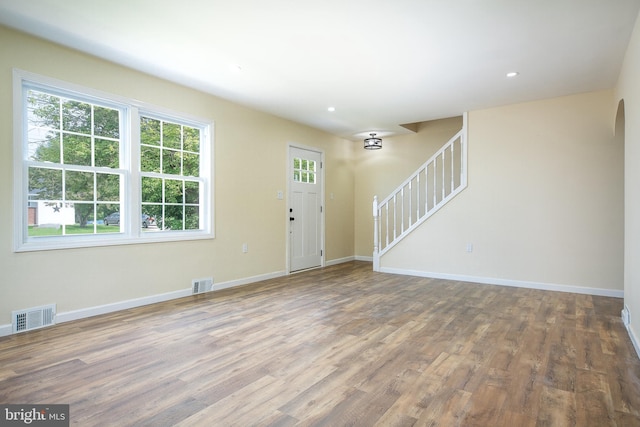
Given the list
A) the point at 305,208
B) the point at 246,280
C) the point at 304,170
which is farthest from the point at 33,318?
the point at 304,170

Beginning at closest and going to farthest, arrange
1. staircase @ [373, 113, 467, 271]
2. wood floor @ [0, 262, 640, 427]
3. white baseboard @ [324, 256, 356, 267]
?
wood floor @ [0, 262, 640, 427] < staircase @ [373, 113, 467, 271] < white baseboard @ [324, 256, 356, 267]

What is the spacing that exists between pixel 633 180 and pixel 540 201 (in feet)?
6.56

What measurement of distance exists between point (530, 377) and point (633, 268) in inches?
59.1

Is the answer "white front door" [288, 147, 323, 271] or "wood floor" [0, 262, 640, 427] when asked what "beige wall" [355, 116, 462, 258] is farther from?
"wood floor" [0, 262, 640, 427]

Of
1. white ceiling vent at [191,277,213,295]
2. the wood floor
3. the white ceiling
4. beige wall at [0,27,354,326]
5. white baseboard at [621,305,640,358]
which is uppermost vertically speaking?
the white ceiling

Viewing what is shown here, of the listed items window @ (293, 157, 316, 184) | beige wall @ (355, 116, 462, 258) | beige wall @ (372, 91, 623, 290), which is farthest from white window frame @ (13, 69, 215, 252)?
beige wall @ (355, 116, 462, 258)

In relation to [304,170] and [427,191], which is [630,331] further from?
[304,170]

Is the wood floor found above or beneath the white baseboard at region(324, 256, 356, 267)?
beneath

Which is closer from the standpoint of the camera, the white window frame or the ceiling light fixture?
the white window frame

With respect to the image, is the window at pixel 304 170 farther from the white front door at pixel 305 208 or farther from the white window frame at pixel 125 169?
the white window frame at pixel 125 169

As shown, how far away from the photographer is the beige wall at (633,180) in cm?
267

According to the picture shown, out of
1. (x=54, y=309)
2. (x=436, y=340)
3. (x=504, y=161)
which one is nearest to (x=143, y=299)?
(x=54, y=309)

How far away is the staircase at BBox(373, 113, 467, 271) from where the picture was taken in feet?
18.1

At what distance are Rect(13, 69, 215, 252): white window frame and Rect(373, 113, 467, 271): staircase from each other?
9.86 feet
